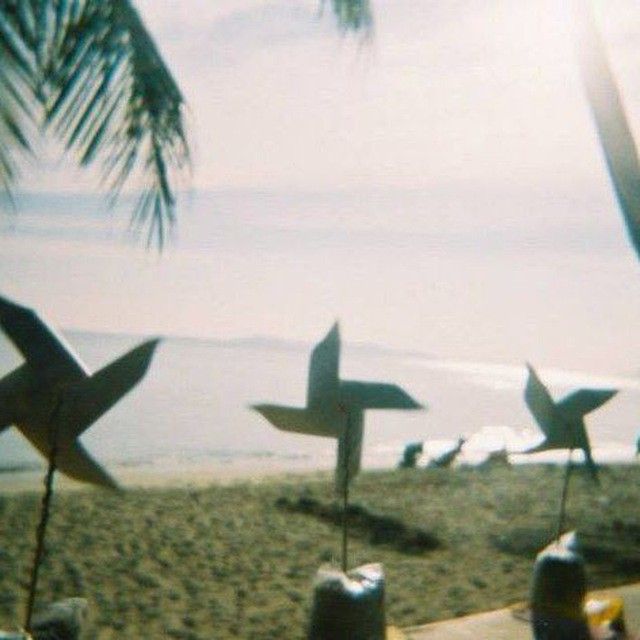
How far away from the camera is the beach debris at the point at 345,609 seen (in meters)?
3.16

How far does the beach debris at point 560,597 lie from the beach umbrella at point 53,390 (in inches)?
85.4

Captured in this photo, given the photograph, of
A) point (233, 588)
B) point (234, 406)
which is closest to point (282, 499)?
point (233, 588)

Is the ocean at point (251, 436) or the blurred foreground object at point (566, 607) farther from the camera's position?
the ocean at point (251, 436)

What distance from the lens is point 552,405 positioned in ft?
15.1

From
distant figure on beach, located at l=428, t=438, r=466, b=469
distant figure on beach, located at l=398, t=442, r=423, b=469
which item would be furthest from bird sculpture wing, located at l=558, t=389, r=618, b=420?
distant figure on beach, located at l=398, t=442, r=423, b=469

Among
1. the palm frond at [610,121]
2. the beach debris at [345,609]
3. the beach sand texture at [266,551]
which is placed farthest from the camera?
the beach sand texture at [266,551]

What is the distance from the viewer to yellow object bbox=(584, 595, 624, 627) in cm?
395

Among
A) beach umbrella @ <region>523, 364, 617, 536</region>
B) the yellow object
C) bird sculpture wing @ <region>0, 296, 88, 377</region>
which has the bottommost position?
the yellow object

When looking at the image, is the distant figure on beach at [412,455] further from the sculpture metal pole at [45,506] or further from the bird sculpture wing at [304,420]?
the sculpture metal pole at [45,506]

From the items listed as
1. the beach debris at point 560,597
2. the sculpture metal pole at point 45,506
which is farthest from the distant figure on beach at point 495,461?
the sculpture metal pole at point 45,506

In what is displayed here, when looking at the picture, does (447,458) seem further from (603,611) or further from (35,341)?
(35,341)

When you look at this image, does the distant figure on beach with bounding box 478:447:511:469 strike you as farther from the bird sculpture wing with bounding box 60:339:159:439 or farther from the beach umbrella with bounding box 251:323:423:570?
the bird sculpture wing with bounding box 60:339:159:439

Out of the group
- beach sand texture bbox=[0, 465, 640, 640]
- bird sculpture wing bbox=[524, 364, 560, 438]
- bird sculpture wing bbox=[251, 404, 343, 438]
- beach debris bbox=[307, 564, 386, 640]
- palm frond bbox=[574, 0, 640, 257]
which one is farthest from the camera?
beach sand texture bbox=[0, 465, 640, 640]

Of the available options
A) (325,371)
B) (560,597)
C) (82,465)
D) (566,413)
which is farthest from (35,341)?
(566,413)
